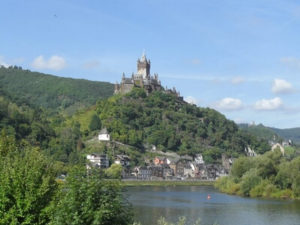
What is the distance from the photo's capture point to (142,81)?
476 feet

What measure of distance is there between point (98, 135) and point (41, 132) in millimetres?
15006

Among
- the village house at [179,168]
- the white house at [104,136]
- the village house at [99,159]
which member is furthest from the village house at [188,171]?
the village house at [99,159]

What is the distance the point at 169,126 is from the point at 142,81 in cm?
Answer: 1811

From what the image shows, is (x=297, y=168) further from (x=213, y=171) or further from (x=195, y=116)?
(x=195, y=116)

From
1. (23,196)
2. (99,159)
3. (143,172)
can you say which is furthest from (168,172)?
(23,196)

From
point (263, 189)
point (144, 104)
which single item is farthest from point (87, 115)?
point (263, 189)

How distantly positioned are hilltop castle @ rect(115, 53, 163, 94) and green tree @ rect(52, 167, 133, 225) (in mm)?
126309

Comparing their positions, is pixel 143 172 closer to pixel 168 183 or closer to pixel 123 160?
pixel 123 160

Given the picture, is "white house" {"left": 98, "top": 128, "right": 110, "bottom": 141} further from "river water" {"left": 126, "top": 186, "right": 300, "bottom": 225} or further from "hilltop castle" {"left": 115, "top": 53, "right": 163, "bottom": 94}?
"river water" {"left": 126, "top": 186, "right": 300, "bottom": 225}

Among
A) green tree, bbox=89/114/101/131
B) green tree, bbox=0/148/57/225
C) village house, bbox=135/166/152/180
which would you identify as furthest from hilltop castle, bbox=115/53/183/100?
green tree, bbox=0/148/57/225

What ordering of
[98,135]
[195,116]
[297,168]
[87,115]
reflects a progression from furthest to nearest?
[195,116] < [87,115] < [98,135] < [297,168]

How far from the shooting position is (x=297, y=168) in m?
56.6

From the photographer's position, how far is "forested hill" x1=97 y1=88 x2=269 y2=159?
409 ft

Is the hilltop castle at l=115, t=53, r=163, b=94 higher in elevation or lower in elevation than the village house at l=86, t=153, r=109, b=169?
higher
